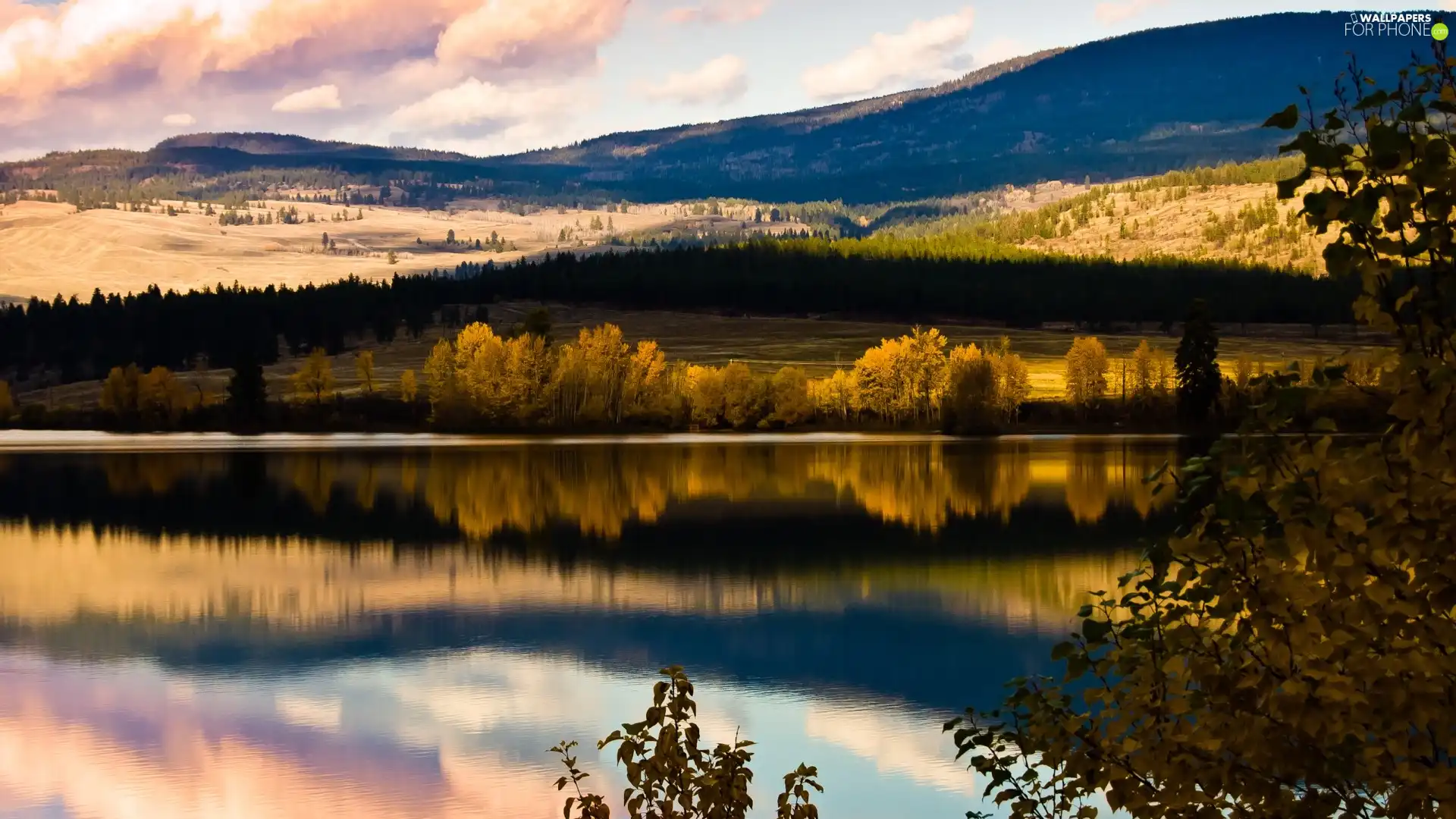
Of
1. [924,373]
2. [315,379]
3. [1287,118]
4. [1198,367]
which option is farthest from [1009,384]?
[1287,118]

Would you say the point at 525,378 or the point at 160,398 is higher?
the point at 525,378

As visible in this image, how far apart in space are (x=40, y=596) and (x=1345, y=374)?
48.5 meters

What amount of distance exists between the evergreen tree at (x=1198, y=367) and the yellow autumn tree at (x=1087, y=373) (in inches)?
765

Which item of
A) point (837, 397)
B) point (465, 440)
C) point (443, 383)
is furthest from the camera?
point (443, 383)

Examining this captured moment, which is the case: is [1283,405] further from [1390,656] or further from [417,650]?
[417,650]

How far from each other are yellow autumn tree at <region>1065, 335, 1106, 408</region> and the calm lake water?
2872 inches

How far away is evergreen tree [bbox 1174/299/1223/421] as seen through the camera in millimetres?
Result: 132750

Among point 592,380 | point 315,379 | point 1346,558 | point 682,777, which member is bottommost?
point 592,380

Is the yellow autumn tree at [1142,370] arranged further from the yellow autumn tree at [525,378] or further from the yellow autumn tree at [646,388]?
the yellow autumn tree at [525,378]

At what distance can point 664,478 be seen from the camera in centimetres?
9156

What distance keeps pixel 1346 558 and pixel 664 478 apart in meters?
84.6

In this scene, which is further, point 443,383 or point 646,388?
point 443,383

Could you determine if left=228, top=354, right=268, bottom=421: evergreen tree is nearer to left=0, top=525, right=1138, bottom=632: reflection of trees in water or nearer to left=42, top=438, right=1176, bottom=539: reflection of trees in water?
left=42, top=438, right=1176, bottom=539: reflection of trees in water

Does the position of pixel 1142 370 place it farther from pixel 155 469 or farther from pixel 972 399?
pixel 155 469
